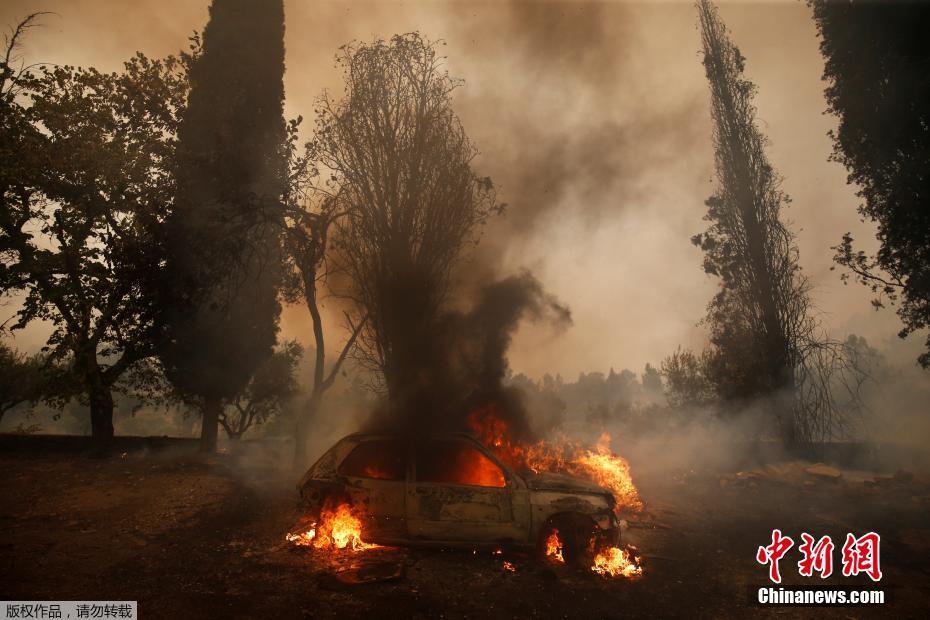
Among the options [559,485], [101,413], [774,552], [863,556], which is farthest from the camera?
[101,413]

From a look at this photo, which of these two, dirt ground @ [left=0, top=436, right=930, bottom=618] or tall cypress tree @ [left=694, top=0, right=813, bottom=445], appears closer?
dirt ground @ [left=0, top=436, right=930, bottom=618]

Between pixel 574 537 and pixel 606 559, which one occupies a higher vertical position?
pixel 574 537

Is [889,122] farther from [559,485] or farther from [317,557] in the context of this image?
[317,557]

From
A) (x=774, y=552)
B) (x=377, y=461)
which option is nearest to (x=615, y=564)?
(x=774, y=552)

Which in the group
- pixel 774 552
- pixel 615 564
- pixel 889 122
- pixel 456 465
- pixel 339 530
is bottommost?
pixel 774 552

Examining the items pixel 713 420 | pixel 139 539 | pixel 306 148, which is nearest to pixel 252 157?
pixel 306 148

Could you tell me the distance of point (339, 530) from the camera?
17.8ft

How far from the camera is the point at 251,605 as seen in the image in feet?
13.8

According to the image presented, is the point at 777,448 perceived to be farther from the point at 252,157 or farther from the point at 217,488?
the point at 252,157

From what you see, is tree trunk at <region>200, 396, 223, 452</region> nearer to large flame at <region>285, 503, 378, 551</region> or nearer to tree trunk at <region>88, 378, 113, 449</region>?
tree trunk at <region>88, 378, 113, 449</region>

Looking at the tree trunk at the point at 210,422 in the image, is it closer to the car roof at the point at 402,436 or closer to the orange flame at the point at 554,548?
the car roof at the point at 402,436

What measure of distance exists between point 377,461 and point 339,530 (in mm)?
974

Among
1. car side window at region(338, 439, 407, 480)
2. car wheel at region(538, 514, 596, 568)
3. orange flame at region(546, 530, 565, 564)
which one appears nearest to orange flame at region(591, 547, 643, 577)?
car wheel at region(538, 514, 596, 568)

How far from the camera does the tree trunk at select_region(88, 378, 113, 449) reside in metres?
11.1
